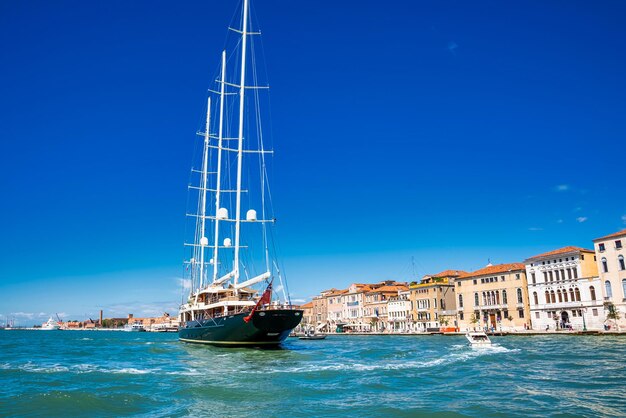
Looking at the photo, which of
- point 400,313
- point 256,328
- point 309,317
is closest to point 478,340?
point 256,328

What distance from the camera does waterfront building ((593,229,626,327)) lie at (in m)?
69.8

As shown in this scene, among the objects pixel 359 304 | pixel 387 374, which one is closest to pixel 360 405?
pixel 387 374

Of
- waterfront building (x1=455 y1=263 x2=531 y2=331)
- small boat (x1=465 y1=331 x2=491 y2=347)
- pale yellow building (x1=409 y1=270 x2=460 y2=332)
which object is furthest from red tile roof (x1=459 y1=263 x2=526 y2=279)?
small boat (x1=465 y1=331 x2=491 y2=347)

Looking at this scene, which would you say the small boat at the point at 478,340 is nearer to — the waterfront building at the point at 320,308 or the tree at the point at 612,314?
the tree at the point at 612,314

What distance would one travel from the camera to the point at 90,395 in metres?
22.0

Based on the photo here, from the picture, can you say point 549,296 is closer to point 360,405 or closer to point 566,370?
point 566,370

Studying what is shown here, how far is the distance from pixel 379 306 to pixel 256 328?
269 feet

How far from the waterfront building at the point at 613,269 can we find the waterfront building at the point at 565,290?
1.78m

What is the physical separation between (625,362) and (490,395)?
605 inches

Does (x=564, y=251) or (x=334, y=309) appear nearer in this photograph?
(x=564, y=251)

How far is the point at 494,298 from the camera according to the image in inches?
3647

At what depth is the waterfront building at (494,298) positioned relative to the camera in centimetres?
8781

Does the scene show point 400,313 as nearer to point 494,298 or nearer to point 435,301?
point 435,301

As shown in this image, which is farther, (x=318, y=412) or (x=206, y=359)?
(x=206, y=359)
